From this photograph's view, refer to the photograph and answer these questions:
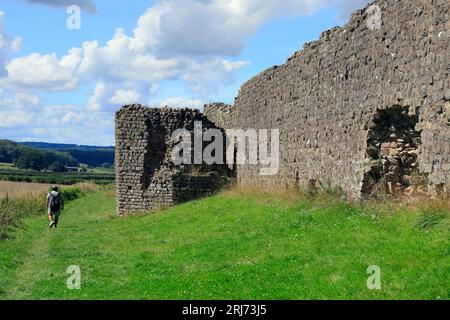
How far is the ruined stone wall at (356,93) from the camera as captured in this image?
1140 centimetres

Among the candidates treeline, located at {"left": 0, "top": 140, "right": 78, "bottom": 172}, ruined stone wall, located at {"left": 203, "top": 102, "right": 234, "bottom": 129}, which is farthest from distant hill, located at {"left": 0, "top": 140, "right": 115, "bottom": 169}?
ruined stone wall, located at {"left": 203, "top": 102, "right": 234, "bottom": 129}

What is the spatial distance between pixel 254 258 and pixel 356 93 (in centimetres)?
525

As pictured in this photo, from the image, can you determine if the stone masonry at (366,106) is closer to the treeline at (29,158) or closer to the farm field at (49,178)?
the farm field at (49,178)

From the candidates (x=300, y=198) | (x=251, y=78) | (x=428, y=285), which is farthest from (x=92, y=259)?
(x=251, y=78)

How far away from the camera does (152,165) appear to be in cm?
2620

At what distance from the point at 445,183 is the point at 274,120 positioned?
1032 cm

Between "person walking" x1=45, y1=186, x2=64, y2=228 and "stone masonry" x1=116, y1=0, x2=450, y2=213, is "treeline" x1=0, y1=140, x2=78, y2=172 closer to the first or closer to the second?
"person walking" x1=45, y1=186, x2=64, y2=228

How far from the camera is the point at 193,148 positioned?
86.5 ft

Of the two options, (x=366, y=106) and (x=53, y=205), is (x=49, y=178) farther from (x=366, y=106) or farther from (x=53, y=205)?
(x=366, y=106)

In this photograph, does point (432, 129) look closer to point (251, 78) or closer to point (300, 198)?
point (300, 198)

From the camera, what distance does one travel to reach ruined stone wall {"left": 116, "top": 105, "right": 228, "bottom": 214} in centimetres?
2552

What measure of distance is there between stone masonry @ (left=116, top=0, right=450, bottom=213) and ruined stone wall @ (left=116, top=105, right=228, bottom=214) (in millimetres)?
2284

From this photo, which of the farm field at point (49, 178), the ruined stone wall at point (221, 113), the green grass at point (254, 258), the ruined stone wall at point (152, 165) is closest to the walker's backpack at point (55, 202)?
the green grass at point (254, 258)

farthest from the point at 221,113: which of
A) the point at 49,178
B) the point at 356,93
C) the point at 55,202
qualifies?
the point at 49,178
